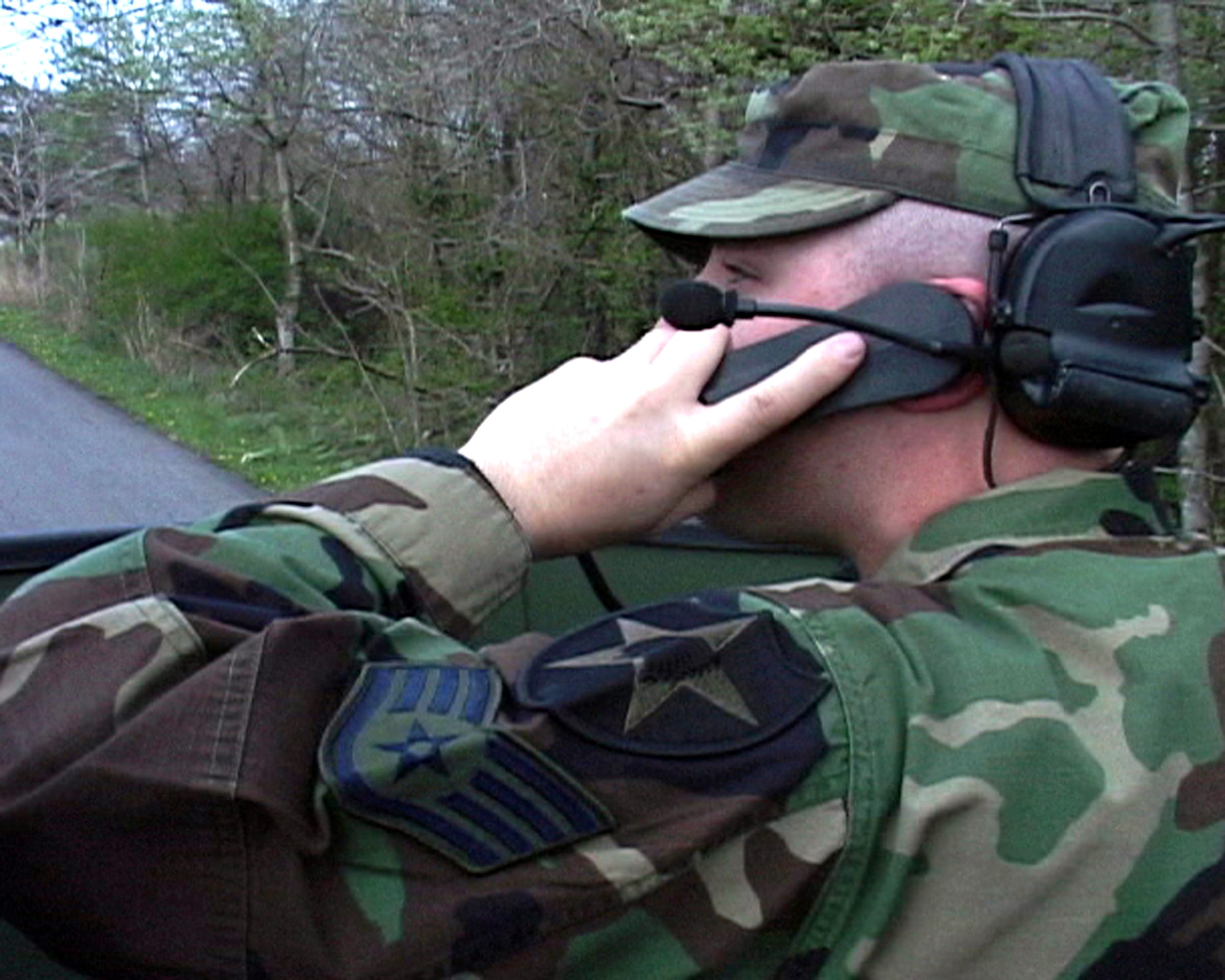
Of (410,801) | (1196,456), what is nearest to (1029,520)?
(410,801)

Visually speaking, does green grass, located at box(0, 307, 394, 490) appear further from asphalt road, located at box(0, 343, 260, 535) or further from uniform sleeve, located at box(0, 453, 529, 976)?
uniform sleeve, located at box(0, 453, 529, 976)

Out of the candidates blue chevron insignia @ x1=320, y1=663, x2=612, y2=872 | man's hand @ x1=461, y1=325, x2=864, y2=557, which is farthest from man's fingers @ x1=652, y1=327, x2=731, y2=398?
blue chevron insignia @ x1=320, y1=663, x2=612, y2=872

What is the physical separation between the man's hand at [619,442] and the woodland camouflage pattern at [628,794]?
247 mm

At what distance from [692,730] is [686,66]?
23.2 ft

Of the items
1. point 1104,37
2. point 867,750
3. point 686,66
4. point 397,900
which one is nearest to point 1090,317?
point 867,750

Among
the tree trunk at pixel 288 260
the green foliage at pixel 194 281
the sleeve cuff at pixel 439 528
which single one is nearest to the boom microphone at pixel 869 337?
the sleeve cuff at pixel 439 528

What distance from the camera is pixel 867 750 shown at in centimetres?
111

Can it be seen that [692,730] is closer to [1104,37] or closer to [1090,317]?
Answer: [1090,317]

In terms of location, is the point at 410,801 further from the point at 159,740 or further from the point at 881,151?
the point at 881,151

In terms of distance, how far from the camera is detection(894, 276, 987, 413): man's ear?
4.64 feet

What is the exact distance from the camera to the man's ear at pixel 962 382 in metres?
1.41

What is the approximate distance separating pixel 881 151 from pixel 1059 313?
0.67ft

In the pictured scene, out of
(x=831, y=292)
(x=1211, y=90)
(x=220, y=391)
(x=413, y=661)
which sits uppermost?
(x=831, y=292)

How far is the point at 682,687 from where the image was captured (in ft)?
3.70
